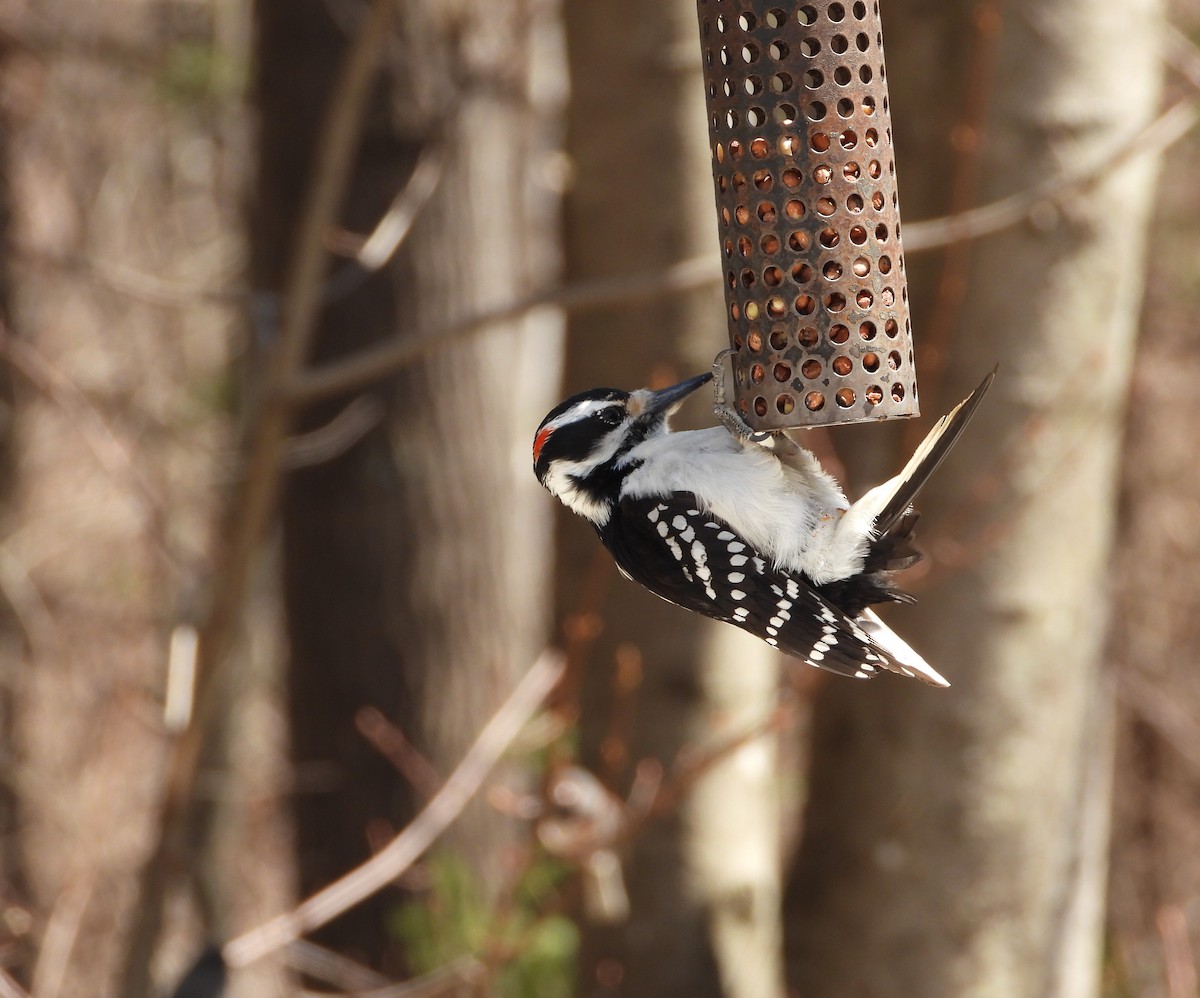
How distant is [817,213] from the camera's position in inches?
112

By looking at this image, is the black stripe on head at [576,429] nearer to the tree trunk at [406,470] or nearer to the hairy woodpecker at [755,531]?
the hairy woodpecker at [755,531]

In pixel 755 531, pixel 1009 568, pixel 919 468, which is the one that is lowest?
pixel 1009 568

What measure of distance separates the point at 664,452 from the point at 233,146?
9.57 m

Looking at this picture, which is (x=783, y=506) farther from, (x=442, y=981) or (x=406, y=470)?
(x=406, y=470)

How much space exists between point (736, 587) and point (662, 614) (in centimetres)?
200

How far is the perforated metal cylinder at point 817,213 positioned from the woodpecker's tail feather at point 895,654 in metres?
0.62

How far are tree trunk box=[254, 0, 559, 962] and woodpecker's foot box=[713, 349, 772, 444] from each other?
303 centimetres

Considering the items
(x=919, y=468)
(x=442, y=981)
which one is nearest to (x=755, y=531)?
(x=919, y=468)

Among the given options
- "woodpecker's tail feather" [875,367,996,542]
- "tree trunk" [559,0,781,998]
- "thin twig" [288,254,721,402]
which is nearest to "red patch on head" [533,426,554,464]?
"thin twig" [288,254,721,402]

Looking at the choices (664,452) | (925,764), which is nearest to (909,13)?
(664,452)

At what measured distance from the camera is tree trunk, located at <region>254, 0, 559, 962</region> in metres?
6.17

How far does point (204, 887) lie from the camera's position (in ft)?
25.1

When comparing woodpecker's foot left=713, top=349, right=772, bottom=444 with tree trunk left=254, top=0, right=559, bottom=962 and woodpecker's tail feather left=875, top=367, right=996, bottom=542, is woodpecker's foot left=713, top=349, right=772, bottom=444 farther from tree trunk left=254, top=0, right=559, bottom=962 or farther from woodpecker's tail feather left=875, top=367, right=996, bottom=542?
tree trunk left=254, top=0, right=559, bottom=962

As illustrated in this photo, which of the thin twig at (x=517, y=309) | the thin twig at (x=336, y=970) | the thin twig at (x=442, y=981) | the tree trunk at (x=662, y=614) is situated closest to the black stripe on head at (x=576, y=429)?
the thin twig at (x=517, y=309)
